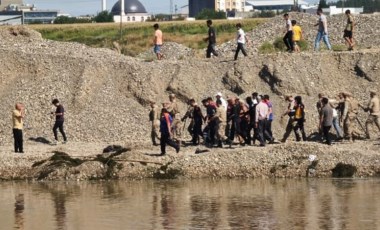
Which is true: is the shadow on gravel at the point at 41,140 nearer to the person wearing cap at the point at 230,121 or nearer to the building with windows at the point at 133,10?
the person wearing cap at the point at 230,121

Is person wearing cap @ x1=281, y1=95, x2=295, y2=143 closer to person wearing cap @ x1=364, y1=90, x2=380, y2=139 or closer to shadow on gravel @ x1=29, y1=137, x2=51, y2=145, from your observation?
person wearing cap @ x1=364, y1=90, x2=380, y2=139

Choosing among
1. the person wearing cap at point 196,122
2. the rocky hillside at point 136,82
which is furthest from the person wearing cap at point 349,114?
the person wearing cap at point 196,122

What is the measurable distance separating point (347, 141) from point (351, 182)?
4.96m

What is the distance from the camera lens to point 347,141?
35500mm

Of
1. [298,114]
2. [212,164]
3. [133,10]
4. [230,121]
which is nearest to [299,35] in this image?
[298,114]

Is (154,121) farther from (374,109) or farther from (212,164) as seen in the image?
(374,109)

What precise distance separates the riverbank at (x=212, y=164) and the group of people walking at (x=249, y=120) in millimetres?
1043

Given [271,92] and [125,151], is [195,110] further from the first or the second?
[271,92]

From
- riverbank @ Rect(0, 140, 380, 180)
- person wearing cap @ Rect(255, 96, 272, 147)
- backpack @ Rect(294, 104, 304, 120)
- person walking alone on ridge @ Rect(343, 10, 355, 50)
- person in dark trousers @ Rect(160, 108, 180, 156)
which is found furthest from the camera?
person walking alone on ridge @ Rect(343, 10, 355, 50)

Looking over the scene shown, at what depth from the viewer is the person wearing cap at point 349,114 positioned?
3531cm

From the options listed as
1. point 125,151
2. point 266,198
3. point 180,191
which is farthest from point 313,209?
point 125,151

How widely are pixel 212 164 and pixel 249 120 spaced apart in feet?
10.2

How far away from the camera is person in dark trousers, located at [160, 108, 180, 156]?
3225cm

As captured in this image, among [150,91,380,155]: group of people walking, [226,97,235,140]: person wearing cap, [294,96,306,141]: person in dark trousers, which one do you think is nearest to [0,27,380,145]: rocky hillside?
[150,91,380,155]: group of people walking
